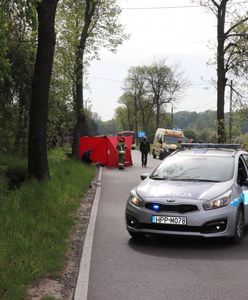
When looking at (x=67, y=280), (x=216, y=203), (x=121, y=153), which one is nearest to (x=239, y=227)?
(x=216, y=203)

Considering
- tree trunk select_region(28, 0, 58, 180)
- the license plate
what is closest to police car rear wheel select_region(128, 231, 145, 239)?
the license plate

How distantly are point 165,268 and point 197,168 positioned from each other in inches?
112

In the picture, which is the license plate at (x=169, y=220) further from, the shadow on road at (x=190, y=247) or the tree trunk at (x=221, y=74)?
the tree trunk at (x=221, y=74)

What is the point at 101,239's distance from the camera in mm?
9062

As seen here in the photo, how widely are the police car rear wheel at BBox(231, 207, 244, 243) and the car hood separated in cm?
46

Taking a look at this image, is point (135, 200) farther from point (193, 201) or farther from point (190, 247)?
point (190, 247)

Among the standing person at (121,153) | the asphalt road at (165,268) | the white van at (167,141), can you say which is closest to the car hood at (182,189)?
the asphalt road at (165,268)

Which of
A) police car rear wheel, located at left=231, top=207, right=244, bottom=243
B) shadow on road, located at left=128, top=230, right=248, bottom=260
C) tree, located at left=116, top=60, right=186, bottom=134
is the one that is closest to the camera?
shadow on road, located at left=128, top=230, right=248, bottom=260

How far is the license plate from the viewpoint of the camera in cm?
807

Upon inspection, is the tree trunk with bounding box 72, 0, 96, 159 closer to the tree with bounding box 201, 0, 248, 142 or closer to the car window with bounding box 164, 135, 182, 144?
the tree with bounding box 201, 0, 248, 142

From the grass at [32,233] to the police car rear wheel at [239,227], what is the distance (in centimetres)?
259

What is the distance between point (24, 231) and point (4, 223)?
0.55 meters

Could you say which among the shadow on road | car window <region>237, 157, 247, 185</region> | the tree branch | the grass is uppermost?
the tree branch

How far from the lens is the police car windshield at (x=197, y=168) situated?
9.13 metres
